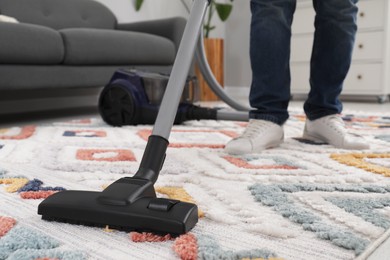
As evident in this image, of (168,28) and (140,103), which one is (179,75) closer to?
(140,103)

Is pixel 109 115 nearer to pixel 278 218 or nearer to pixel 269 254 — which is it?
pixel 278 218

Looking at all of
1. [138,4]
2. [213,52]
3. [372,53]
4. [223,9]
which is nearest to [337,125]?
[372,53]

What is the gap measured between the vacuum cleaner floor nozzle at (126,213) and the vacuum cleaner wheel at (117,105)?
1137 millimetres

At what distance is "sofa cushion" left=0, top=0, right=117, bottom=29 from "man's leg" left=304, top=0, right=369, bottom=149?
1.72 meters

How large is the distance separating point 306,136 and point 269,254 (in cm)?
92

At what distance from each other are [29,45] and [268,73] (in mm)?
1049

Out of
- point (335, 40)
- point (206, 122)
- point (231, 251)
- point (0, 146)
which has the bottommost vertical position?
point (206, 122)

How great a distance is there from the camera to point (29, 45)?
176 centimetres

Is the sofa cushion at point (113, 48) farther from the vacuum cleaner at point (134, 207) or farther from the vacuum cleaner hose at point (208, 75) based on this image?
the vacuum cleaner at point (134, 207)

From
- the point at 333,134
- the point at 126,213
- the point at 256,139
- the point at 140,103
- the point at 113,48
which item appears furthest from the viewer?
the point at 113,48

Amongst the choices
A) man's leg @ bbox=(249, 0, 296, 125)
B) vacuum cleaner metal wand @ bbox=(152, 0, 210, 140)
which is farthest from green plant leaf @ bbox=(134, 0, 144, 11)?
vacuum cleaner metal wand @ bbox=(152, 0, 210, 140)

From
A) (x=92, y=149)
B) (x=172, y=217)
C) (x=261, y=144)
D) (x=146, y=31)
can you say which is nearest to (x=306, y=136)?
(x=261, y=144)

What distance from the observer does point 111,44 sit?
2.12m

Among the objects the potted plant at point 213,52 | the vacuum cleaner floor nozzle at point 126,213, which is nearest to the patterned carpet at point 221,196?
the vacuum cleaner floor nozzle at point 126,213
